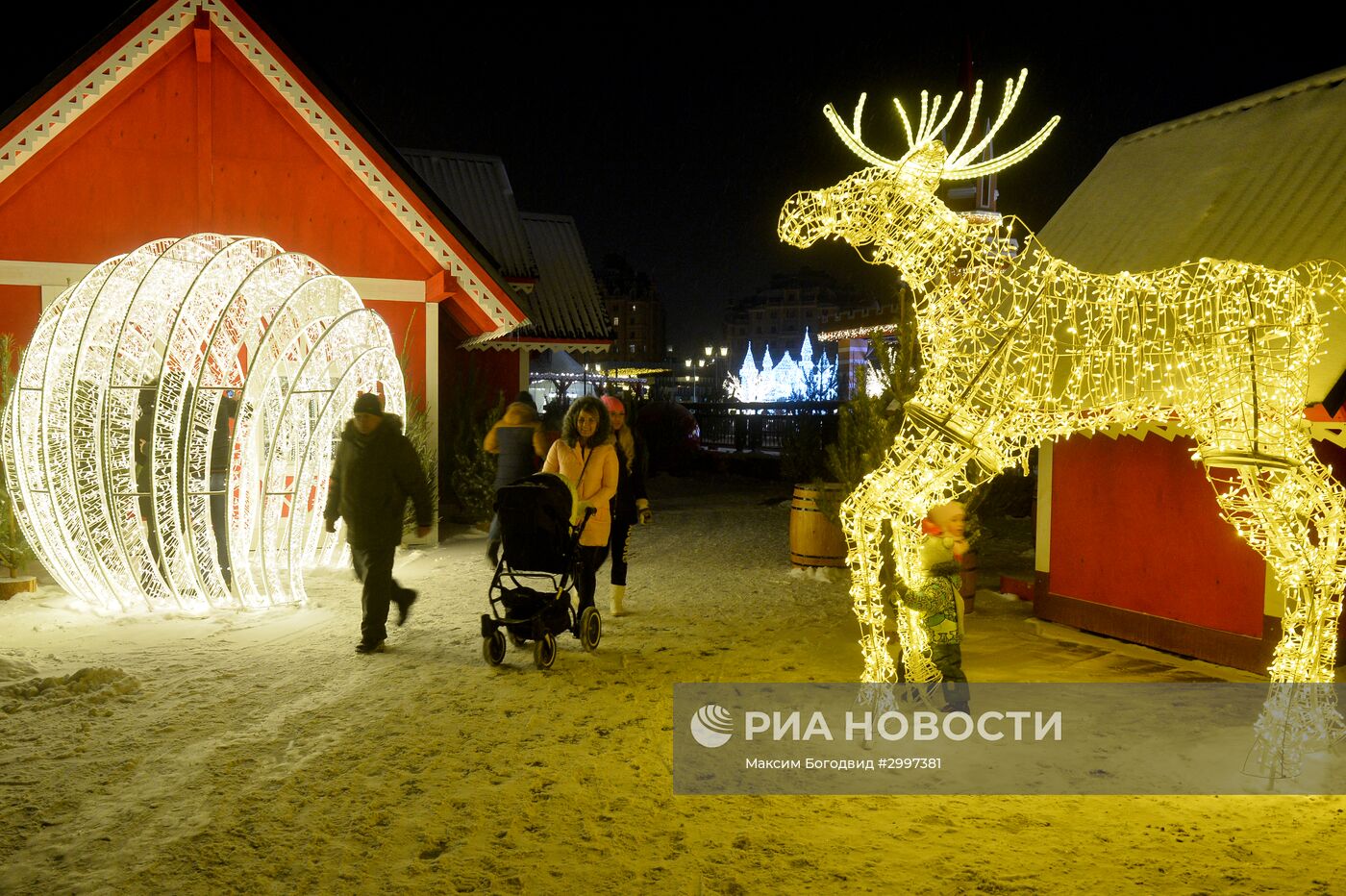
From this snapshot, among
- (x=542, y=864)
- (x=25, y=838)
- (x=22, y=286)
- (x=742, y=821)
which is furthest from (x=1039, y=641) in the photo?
→ (x=22, y=286)

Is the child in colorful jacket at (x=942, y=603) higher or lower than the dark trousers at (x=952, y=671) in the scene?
higher

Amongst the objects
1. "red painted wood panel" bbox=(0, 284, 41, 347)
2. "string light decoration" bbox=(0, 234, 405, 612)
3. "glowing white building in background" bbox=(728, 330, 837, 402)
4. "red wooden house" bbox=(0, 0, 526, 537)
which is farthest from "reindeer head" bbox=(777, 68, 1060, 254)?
"glowing white building in background" bbox=(728, 330, 837, 402)

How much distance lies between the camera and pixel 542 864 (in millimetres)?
3869

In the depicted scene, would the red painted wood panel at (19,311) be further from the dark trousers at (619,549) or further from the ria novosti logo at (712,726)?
the ria novosti logo at (712,726)

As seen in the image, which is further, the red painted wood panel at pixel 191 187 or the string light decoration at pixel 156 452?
the red painted wood panel at pixel 191 187

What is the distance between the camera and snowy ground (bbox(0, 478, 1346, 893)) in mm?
3809

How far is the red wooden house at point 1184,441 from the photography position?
6.88 metres

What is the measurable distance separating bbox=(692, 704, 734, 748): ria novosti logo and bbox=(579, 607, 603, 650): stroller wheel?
147cm

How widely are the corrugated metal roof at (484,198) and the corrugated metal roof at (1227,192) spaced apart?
36.8 feet

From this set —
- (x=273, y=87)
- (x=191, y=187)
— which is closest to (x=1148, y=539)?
(x=273, y=87)

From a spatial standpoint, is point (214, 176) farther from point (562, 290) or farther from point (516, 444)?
point (562, 290)

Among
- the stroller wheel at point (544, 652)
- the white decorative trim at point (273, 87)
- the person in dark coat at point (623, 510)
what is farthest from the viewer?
the white decorative trim at point (273, 87)

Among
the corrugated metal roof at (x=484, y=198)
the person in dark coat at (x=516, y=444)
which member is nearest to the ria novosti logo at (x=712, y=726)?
the person in dark coat at (x=516, y=444)

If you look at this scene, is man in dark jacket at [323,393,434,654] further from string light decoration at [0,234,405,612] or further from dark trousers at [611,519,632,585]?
dark trousers at [611,519,632,585]
